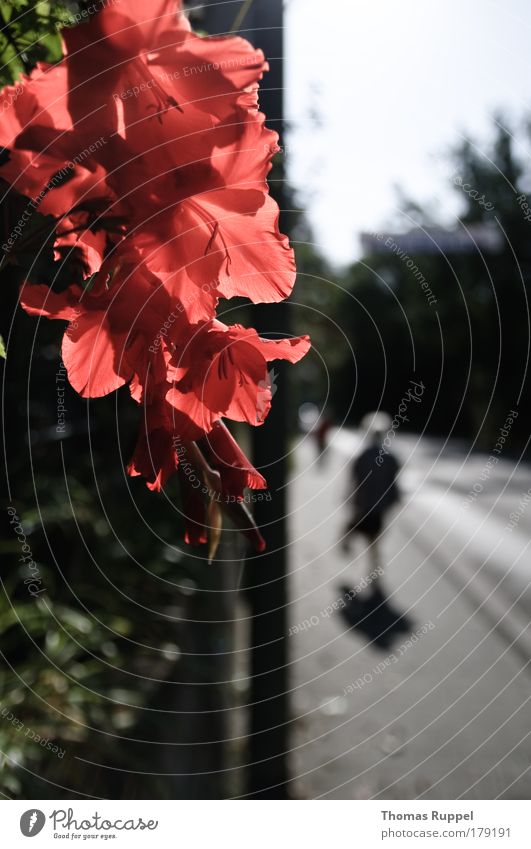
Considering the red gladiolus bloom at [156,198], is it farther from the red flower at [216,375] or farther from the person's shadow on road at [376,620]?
the person's shadow on road at [376,620]

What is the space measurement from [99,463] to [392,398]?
48.0 feet

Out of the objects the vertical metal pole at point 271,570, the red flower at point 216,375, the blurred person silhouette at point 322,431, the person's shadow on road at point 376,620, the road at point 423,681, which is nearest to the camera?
the red flower at point 216,375

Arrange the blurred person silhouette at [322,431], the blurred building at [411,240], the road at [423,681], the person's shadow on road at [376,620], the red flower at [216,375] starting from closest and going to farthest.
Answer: the red flower at [216,375] < the blurred building at [411,240] < the blurred person silhouette at [322,431] < the road at [423,681] < the person's shadow on road at [376,620]

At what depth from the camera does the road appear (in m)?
2.40

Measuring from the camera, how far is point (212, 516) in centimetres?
31

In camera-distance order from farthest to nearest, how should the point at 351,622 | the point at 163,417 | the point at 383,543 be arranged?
1. the point at 383,543
2. the point at 351,622
3. the point at 163,417

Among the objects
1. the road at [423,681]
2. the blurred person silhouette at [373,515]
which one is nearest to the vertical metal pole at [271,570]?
the road at [423,681]

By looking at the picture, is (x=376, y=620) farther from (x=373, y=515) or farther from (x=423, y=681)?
(x=423, y=681)

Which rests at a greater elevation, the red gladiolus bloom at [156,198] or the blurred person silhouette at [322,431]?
the blurred person silhouette at [322,431]

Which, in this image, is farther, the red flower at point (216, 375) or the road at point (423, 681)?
the road at point (423, 681)

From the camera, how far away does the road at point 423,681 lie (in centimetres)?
240

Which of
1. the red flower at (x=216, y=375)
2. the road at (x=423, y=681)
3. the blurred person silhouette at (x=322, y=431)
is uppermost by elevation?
the blurred person silhouette at (x=322, y=431)
